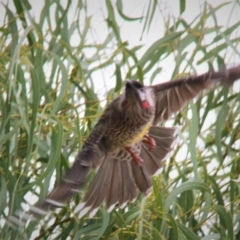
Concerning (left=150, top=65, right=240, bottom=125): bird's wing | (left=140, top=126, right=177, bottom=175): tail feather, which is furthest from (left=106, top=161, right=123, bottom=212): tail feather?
(left=150, top=65, right=240, bottom=125): bird's wing

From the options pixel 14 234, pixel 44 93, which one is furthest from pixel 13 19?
pixel 14 234

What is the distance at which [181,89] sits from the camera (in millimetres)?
2633

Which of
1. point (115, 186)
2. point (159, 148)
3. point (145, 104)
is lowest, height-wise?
point (115, 186)

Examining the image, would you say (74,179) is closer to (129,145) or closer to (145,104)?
(145,104)

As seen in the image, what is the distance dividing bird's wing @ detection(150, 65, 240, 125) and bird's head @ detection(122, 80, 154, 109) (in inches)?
1.8

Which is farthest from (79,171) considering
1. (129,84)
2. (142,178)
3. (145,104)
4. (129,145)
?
(142,178)

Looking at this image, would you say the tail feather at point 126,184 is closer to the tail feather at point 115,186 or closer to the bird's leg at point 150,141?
the tail feather at point 115,186

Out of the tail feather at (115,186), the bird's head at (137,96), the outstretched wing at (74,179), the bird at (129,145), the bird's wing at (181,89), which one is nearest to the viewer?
the outstretched wing at (74,179)

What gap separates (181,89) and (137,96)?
18 centimetres

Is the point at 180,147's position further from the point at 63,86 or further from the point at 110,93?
the point at 63,86

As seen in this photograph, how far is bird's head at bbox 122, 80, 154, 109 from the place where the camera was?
2.43m

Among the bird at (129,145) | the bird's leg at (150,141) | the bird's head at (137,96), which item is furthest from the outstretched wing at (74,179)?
the bird's leg at (150,141)

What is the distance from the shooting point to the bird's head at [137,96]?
95.7 inches

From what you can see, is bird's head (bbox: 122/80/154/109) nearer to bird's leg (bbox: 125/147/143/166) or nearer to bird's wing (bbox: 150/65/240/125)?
bird's wing (bbox: 150/65/240/125)
